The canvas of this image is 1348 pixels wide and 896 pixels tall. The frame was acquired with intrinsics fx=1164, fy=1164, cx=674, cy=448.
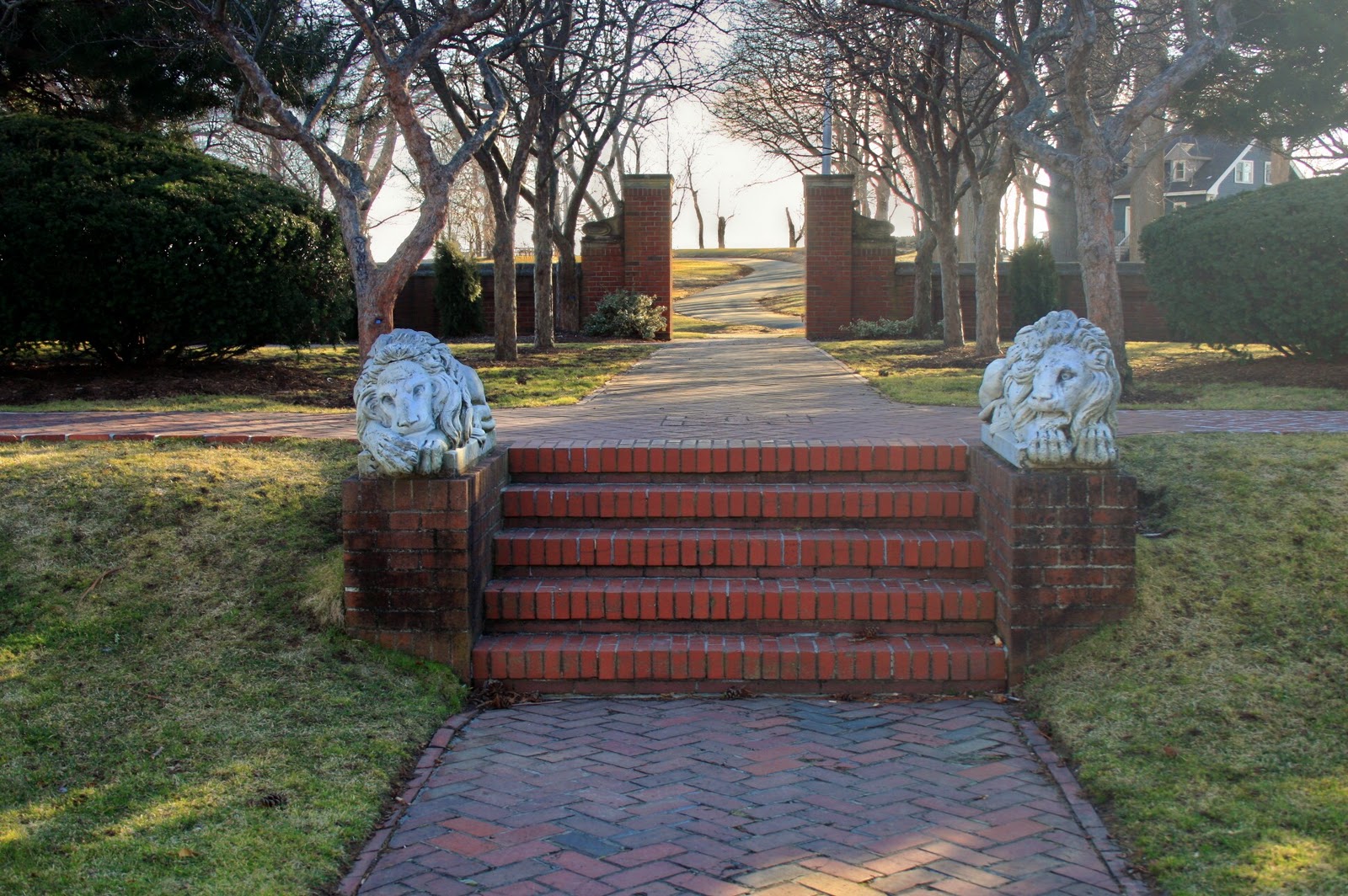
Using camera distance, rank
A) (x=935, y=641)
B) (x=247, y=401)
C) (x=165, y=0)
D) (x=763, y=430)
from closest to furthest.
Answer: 1. (x=935, y=641)
2. (x=763, y=430)
3. (x=247, y=401)
4. (x=165, y=0)

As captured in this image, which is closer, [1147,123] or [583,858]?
[583,858]

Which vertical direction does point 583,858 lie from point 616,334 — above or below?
below

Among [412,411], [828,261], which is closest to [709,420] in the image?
[412,411]

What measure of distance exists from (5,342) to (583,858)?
9.53 metres

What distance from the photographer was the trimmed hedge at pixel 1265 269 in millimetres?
10812

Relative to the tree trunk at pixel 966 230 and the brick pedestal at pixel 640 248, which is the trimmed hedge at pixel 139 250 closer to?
the brick pedestal at pixel 640 248

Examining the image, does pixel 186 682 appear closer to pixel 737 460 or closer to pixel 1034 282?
pixel 737 460

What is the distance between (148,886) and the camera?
336 cm

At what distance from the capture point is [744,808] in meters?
4.03

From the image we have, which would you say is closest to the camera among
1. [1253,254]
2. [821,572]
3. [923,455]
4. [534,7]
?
[821,572]

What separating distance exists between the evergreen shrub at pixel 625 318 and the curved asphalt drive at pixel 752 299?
4044 millimetres

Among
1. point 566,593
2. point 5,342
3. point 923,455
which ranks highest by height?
point 5,342

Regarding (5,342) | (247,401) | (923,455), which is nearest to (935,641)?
(923,455)

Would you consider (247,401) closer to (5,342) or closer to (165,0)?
(5,342)
